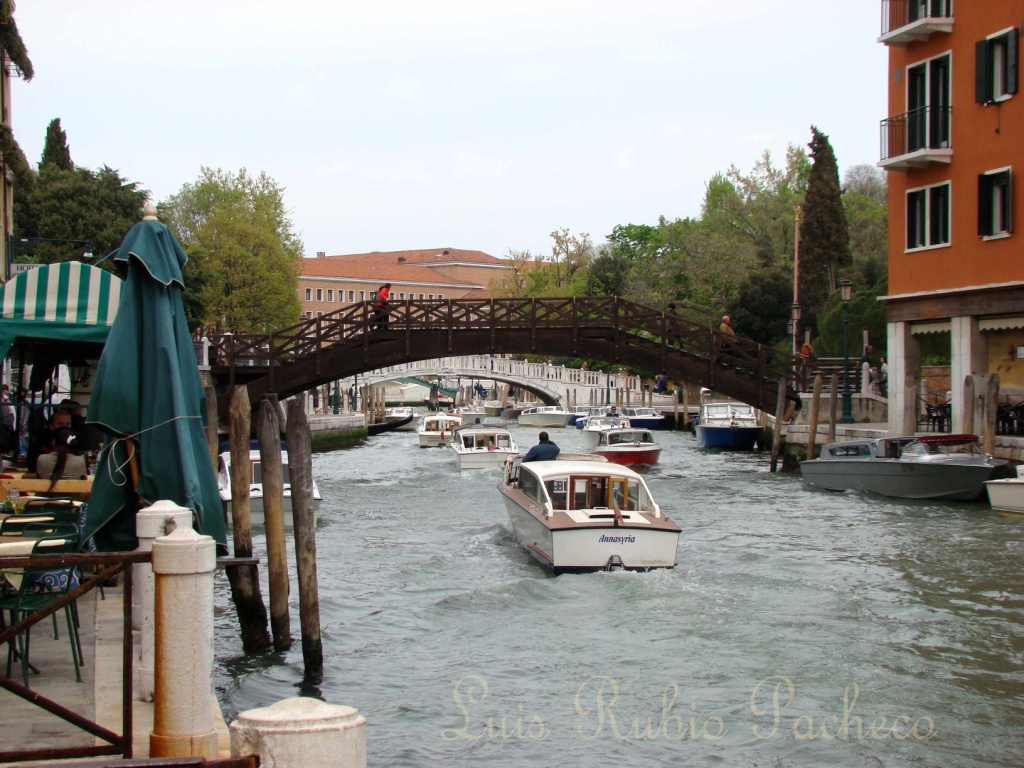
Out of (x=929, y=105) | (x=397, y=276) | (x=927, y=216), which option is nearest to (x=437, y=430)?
(x=927, y=216)

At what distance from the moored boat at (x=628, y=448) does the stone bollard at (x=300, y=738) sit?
2686cm

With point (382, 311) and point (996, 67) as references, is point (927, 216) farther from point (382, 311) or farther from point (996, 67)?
point (382, 311)

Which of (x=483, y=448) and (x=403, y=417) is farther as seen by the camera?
(x=403, y=417)

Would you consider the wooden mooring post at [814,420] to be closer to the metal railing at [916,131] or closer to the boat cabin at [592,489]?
the metal railing at [916,131]

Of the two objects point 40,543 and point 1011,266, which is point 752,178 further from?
point 40,543

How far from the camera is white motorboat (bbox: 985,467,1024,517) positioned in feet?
58.9

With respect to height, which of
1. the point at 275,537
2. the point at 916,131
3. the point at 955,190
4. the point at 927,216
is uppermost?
the point at 916,131

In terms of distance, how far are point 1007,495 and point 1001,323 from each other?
4.76 metres

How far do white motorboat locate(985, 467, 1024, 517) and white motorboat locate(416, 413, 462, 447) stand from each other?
85.5ft

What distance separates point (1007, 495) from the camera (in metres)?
18.1

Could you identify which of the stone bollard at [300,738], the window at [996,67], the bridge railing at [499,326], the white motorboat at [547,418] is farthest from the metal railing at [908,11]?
the white motorboat at [547,418]

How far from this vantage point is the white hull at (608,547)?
522 inches

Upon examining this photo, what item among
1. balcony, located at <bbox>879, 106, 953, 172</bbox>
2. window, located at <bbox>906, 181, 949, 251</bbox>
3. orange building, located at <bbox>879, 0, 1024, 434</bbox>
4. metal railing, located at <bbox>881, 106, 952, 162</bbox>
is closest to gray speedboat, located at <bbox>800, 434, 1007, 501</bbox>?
orange building, located at <bbox>879, 0, 1024, 434</bbox>

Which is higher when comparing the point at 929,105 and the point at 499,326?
the point at 929,105
